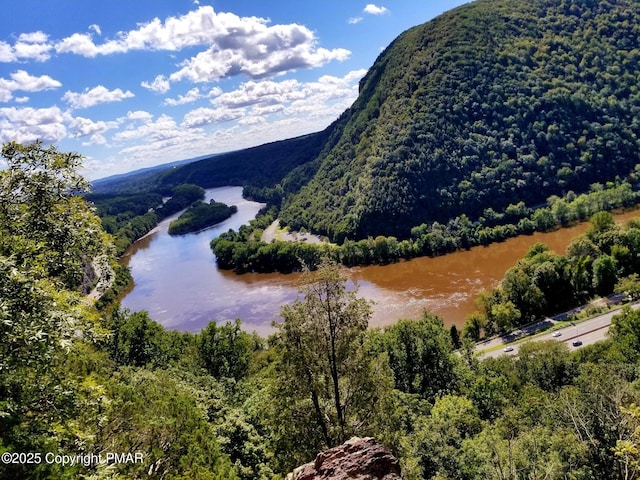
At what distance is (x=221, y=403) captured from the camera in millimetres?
23422

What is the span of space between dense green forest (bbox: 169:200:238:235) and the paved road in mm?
135166

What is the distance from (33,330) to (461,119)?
402 ft

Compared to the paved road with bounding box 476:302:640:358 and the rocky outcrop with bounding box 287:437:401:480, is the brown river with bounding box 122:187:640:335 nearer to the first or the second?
the paved road with bounding box 476:302:640:358

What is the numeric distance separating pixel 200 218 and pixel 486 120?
355 feet

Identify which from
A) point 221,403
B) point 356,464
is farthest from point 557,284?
point 356,464

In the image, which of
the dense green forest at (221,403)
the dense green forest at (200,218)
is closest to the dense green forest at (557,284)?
the dense green forest at (221,403)

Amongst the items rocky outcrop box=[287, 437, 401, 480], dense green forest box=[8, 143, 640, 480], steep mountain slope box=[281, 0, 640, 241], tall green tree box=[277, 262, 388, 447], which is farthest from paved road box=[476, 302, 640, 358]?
steep mountain slope box=[281, 0, 640, 241]

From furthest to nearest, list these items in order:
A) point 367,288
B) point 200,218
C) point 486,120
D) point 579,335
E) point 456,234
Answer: point 200,218, point 486,120, point 456,234, point 367,288, point 579,335

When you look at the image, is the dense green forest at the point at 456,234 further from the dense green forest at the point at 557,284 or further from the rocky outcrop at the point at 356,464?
the rocky outcrop at the point at 356,464

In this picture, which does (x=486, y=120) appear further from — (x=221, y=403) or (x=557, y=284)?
(x=221, y=403)

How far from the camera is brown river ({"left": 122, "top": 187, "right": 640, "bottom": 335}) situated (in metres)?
64.7

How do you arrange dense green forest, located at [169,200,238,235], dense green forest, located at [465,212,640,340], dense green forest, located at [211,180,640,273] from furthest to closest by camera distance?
dense green forest, located at [169,200,238,235]
dense green forest, located at [211,180,640,273]
dense green forest, located at [465,212,640,340]

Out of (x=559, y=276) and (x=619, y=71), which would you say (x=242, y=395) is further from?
(x=619, y=71)

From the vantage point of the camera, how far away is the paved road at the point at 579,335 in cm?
4297
